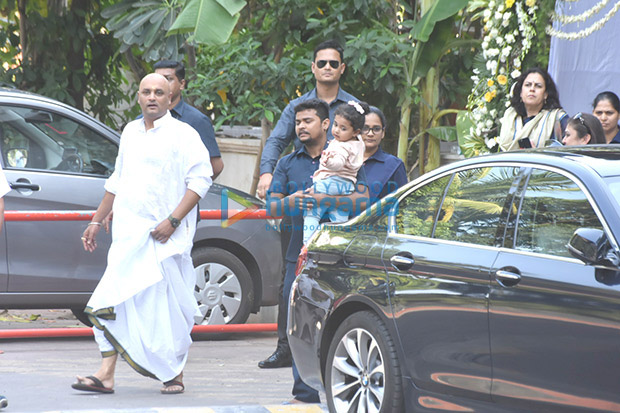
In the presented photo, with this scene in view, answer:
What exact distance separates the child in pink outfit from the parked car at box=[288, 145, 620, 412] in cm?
39

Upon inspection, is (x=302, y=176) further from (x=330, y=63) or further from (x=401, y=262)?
(x=401, y=262)

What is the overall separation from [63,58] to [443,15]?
20.4 ft

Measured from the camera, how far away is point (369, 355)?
5086 mm

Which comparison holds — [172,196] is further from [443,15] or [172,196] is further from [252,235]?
[443,15]

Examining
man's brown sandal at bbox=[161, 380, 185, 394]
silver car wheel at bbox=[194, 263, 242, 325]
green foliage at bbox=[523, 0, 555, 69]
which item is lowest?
man's brown sandal at bbox=[161, 380, 185, 394]

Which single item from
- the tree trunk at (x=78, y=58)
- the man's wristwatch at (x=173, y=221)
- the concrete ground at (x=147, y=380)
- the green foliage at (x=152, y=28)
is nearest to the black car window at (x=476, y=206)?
the concrete ground at (x=147, y=380)

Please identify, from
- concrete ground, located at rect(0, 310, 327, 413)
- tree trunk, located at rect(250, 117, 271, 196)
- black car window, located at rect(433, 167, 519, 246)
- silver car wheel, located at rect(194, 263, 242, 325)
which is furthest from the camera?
tree trunk, located at rect(250, 117, 271, 196)

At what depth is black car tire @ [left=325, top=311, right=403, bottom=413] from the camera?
488cm

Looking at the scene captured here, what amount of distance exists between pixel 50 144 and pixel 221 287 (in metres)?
1.88

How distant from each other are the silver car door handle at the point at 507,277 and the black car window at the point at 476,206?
21 centimetres

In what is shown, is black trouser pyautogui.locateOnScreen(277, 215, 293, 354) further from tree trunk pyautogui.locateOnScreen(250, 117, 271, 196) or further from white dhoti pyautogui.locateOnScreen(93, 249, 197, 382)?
tree trunk pyautogui.locateOnScreen(250, 117, 271, 196)

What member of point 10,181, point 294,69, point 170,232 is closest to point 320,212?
point 170,232

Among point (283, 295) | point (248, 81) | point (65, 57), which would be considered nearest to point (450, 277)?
point (283, 295)

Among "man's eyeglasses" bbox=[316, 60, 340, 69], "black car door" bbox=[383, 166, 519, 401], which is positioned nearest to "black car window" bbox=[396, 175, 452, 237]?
"black car door" bbox=[383, 166, 519, 401]
